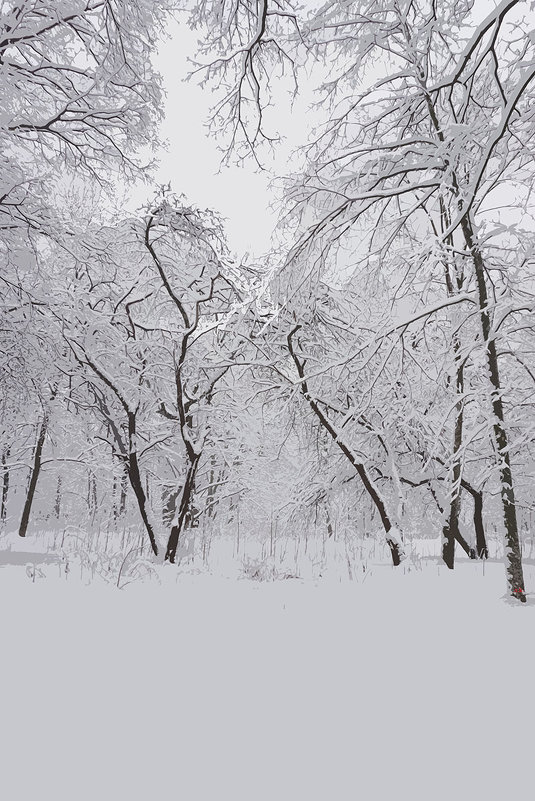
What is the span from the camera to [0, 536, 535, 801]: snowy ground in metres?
1.42

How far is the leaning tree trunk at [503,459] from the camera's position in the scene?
4293mm

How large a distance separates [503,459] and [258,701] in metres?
3.44

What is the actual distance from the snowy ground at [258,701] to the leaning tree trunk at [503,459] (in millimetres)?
812

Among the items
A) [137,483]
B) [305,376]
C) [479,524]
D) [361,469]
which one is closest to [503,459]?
[305,376]

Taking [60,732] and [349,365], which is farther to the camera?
[349,365]

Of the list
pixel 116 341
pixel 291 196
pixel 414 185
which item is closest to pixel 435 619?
pixel 414 185

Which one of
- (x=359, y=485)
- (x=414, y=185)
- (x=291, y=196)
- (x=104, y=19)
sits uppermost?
(x=104, y=19)

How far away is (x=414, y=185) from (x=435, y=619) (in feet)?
12.2

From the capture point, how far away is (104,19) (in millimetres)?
4531

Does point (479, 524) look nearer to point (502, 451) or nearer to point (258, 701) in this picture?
point (502, 451)

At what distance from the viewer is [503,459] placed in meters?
4.50

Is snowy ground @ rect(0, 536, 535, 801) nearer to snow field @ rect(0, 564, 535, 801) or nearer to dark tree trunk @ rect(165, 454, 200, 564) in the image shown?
snow field @ rect(0, 564, 535, 801)

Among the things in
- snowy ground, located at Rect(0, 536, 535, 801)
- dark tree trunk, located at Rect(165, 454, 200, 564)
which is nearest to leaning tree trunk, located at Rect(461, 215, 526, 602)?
snowy ground, located at Rect(0, 536, 535, 801)

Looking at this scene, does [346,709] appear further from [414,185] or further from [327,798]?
[414,185]
